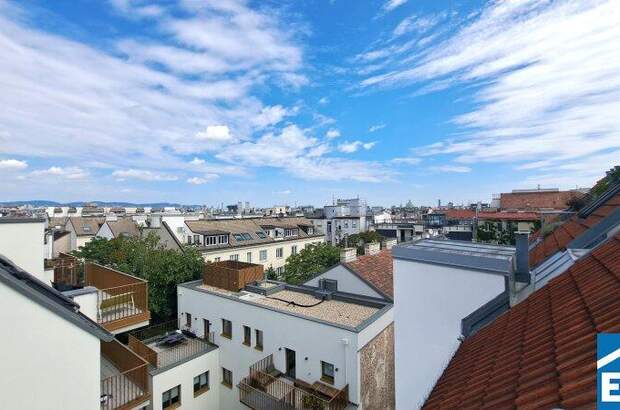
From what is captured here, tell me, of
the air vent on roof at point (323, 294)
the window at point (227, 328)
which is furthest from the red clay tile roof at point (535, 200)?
the window at point (227, 328)

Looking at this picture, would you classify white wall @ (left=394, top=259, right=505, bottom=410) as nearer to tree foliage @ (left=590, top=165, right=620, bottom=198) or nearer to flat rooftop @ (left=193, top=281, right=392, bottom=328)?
flat rooftop @ (left=193, top=281, right=392, bottom=328)

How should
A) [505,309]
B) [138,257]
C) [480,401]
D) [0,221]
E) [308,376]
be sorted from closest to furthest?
[480,401] < [505,309] < [0,221] < [308,376] < [138,257]

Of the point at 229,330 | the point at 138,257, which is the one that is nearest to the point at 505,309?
the point at 229,330

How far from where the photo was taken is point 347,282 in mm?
16062

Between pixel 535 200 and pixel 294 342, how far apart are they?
60.9m

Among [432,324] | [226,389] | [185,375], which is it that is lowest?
[226,389]

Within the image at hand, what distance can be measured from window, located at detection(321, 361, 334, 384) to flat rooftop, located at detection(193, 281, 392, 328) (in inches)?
63.6

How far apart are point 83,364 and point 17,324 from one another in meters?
1.35

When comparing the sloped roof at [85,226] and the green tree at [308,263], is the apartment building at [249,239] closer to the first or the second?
the green tree at [308,263]

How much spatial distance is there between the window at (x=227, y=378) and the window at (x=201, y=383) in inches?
31.3

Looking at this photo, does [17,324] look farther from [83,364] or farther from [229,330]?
[229,330]

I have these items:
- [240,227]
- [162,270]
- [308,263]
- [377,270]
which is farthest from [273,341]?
[240,227]

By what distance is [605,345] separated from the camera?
1.91 m

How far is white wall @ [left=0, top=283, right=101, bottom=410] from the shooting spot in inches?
177
